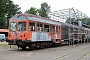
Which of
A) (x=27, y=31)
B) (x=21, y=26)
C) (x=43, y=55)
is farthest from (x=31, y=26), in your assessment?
(x=43, y=55)

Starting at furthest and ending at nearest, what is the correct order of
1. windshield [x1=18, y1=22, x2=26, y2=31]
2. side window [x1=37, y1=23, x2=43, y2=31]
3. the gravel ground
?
side window [x1=37, y1=23, x2=43, y2=31]
windshield [x1=18, y1=22, x2=26, y2=31]
the gravel ground

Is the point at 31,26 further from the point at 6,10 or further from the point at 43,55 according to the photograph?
the point at 6,10

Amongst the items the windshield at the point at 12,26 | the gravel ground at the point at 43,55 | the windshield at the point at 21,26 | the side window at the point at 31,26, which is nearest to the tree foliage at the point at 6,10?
the windshield at the point at 12,26

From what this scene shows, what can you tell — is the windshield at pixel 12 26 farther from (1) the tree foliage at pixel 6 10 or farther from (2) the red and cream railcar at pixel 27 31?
(1) the tree foliage at pixel 6 10

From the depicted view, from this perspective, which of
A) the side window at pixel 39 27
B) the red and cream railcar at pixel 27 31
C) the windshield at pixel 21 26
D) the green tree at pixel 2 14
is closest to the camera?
the red and cream railcar at pixel 27 31

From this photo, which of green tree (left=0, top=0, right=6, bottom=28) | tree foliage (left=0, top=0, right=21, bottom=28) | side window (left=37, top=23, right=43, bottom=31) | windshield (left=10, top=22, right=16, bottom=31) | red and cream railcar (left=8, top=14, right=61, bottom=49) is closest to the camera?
red and cream railcar (left=8, top=14, right=61, bottom=49)

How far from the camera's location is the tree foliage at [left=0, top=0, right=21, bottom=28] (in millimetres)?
78812

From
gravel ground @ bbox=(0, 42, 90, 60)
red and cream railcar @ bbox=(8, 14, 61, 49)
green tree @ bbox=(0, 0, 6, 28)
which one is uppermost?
green tree @ bbox=(0, 0, 6, 28)

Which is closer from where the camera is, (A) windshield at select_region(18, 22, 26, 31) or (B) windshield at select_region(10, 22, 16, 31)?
(A) windshield at select_region(18, 22, 26, 31)

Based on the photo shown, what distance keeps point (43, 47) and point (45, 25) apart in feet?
7.72

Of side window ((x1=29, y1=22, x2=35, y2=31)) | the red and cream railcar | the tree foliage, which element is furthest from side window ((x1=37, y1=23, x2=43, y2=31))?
the tree foliage

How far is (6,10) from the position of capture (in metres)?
86.7

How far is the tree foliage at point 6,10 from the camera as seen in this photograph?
78.8 meters

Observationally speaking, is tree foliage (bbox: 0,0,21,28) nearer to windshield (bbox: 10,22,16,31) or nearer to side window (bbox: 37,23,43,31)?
side window (bbox: 37,23,43,31)
